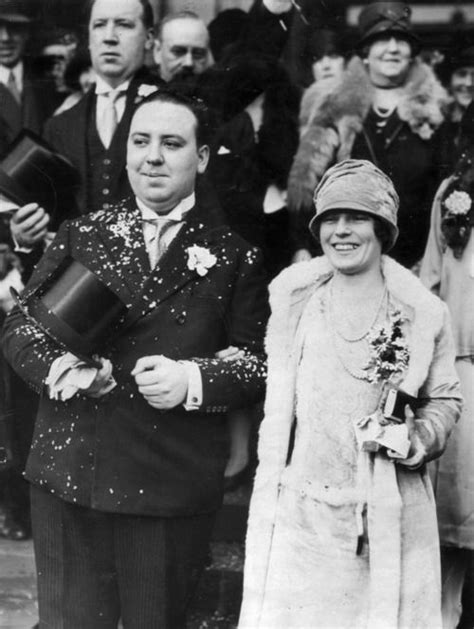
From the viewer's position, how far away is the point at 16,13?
3652 millimetres

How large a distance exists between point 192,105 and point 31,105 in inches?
29.6

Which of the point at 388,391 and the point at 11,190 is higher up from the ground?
the point at 11,190

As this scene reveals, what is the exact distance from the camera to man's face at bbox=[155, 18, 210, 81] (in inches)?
140

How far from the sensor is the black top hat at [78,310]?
117 inches

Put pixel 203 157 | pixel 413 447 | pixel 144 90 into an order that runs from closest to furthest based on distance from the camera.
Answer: pixel 413 447, pixel 203 157, pixel 144 90

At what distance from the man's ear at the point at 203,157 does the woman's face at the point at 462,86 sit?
92cm

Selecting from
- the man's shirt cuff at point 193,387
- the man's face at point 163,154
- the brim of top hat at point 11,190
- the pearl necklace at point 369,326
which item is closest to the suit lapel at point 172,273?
the man's face at point 163,154

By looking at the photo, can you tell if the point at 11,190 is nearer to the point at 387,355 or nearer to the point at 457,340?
the point at 387,355

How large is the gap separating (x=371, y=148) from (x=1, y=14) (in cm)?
145

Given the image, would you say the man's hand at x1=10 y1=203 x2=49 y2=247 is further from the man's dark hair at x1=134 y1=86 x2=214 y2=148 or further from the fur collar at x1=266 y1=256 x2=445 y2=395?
the fur collar at x1=266 y1=256 x2=445 y2=395

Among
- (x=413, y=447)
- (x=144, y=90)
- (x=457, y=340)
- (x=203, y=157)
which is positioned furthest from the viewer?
(x=144, y=90)

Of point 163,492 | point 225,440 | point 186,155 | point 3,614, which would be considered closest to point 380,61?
point 186,155

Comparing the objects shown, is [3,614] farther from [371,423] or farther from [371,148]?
[371,148]

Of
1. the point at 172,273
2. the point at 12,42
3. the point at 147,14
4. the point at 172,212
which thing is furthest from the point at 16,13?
the point at 172,273
